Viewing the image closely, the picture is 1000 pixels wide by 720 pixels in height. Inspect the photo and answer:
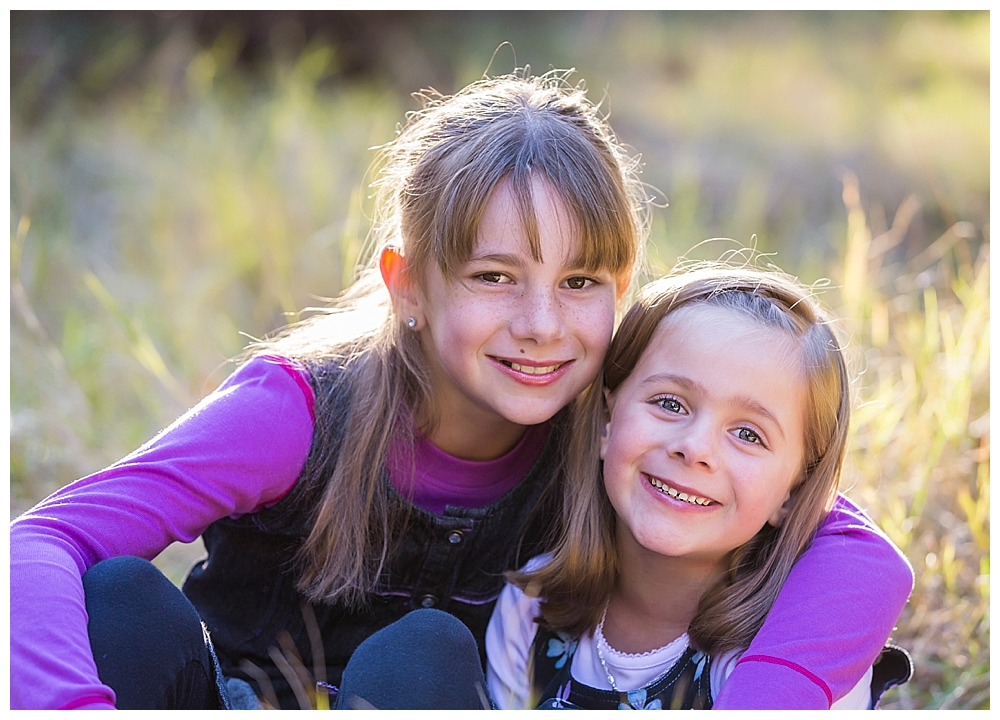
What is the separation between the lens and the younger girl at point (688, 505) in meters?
1.54

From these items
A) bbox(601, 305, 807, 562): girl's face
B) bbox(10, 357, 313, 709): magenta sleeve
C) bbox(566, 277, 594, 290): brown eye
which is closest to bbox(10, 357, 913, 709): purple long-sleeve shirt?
bbox(10, 357, 313, 709): magenta sleeve

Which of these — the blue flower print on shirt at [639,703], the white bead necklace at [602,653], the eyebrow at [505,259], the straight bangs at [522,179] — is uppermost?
the straight bangs at [522,179]

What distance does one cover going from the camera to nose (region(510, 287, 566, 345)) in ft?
5.18

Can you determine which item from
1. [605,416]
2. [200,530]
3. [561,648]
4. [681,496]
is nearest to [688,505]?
[681,496]

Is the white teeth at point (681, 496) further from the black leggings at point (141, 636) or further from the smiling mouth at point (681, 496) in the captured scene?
the black leggings at point (141, 636)

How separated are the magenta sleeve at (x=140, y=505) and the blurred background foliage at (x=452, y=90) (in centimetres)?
84

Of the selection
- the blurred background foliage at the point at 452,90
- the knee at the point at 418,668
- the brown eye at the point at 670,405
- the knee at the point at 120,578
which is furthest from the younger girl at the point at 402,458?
the blurred background foliage at the point at 452,90

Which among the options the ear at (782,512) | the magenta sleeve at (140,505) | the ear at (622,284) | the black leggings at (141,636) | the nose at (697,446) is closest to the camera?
the magenta sleeve at (140,505)

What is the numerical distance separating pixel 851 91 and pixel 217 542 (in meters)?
4.39

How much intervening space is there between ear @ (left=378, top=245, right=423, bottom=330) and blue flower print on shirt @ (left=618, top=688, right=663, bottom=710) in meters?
0.69

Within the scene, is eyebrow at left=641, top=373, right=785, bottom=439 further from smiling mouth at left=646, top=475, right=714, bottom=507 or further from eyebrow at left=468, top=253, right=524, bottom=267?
eyebrow at left=468, top=253, right=524, bottom=267

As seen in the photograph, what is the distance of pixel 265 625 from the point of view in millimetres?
1832

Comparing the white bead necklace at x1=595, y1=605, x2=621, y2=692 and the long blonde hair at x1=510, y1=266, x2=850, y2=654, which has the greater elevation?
the long blonde hair at x1=510, y1=266, x2=850, y2=654
